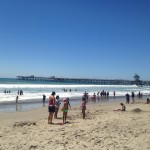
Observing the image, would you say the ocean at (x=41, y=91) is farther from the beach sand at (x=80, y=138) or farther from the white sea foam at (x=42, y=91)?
the beach sand at (x=80, y=138)

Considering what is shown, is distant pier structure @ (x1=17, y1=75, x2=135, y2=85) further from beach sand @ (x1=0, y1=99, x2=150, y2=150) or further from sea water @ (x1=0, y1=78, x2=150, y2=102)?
beach sand @ (x1=0, y1=99, x2=150, y2=150)

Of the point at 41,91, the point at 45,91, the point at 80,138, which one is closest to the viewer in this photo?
the point at 80,138

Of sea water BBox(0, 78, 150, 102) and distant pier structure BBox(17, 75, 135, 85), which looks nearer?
sea water BBox(0, 78, 150, 102)

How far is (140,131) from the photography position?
1052 centimetres

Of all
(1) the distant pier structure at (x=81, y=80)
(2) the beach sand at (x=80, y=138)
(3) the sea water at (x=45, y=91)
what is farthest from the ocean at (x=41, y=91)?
(1) the distant pier structure at (x=81, y=80)

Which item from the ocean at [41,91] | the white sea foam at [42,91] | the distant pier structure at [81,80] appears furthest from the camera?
the distant pier structure at [81,80]

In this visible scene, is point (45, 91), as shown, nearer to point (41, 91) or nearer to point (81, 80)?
point (41, 91)

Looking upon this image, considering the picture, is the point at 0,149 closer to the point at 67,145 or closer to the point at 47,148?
the point at 47,148

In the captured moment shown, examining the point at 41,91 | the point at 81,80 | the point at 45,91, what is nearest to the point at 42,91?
the point at 41,91

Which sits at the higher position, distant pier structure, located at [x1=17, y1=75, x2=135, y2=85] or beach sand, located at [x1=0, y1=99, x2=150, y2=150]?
distant pier structure, located at [x1=17, y1=75, x2=135, y2=85]

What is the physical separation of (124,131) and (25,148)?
394cm

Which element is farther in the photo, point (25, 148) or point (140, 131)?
point (140, 131)

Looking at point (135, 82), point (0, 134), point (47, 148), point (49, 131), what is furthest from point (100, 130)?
point (135, 82)

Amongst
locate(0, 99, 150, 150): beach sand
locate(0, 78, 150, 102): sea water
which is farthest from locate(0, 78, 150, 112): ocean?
locate(0, 99, 150, 150): beach sand
